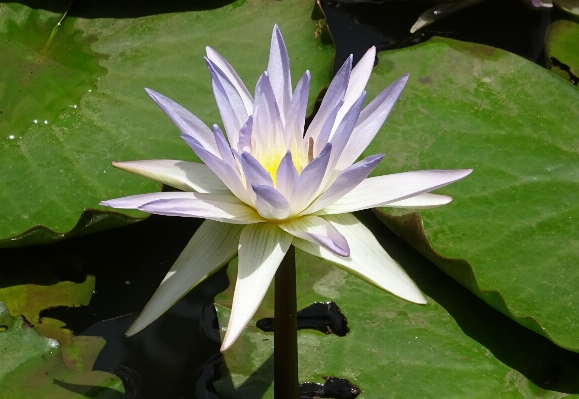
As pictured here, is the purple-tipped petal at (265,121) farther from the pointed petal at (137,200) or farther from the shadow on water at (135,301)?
the shadow on water at (135,301)

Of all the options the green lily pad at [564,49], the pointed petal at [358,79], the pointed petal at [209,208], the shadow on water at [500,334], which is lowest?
the shadow on water at [500,334]

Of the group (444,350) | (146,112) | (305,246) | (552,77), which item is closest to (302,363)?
(444,350)

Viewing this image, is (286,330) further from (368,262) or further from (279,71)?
(279,71)

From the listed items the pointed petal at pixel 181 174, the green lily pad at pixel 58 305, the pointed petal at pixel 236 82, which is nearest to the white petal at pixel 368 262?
the pointed petal at pixel 181 174

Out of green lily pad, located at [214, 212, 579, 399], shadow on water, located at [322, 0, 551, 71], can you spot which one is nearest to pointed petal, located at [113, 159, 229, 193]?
green lily pad, located at [214, 212, 579, 399]

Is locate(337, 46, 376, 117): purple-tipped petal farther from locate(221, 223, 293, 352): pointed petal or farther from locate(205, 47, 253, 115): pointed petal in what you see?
locate(221, 223, 293, 352): pointed petal

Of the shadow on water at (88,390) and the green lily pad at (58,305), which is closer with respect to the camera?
the shadow on water at (88,390)

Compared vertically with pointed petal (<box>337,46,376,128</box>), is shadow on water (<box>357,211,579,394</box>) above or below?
below
